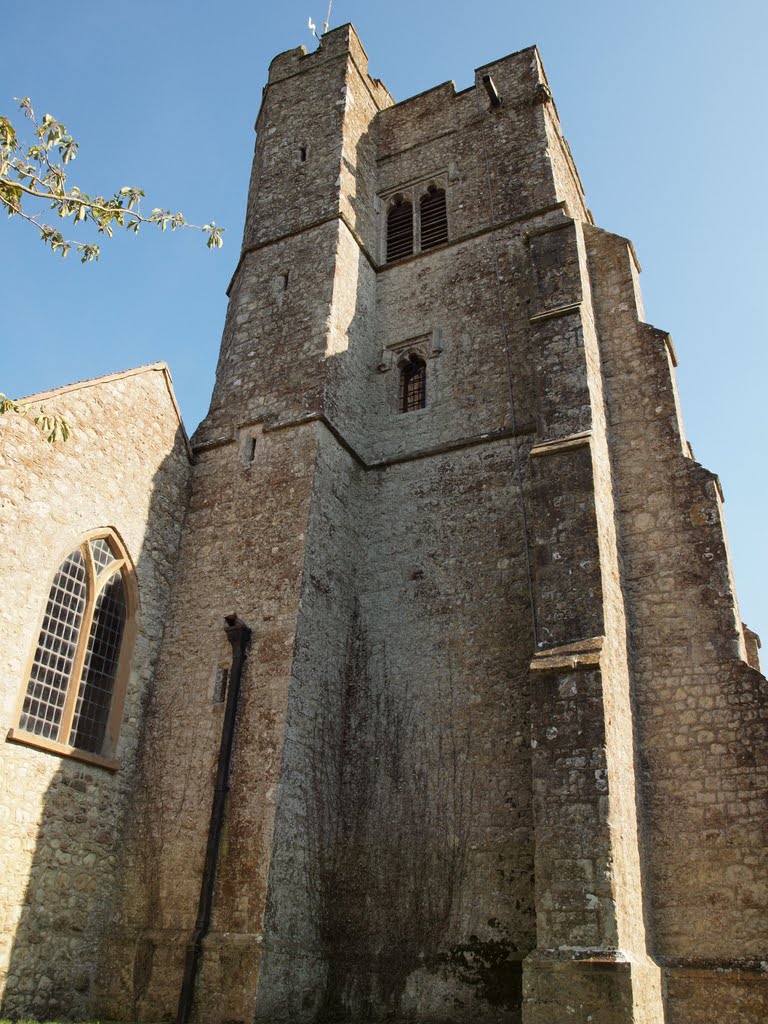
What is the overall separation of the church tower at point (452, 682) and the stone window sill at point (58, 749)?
24.6 inches

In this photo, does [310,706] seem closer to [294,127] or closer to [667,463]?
[667,463]

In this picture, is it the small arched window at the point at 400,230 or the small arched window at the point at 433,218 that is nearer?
the small arched window at the point at 433,218

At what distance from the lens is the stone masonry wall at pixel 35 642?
29.9 feet

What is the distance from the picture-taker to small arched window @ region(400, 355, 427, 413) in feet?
47.0

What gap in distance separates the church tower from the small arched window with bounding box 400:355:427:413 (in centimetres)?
7

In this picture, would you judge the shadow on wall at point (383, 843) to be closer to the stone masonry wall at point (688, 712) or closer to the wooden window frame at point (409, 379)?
the stone masonry wall at point (688, 712)

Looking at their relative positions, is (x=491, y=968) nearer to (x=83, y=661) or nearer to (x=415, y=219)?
(x=83, y=661)

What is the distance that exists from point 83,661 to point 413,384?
7.13 metres

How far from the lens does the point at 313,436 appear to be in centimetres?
1238

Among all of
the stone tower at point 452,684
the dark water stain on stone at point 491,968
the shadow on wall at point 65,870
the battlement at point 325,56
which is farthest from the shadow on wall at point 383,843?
the battlement at point 325,56

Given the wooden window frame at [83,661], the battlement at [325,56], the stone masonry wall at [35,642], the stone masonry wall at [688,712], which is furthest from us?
the battlement at [325,56]

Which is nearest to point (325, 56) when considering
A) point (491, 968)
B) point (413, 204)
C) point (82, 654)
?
point (413, 204)

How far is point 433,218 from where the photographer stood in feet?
55.4

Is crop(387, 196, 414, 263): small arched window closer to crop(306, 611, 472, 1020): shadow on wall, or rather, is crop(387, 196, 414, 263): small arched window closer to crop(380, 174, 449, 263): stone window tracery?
crop(380, 174, 449, 263): stone window tracery
